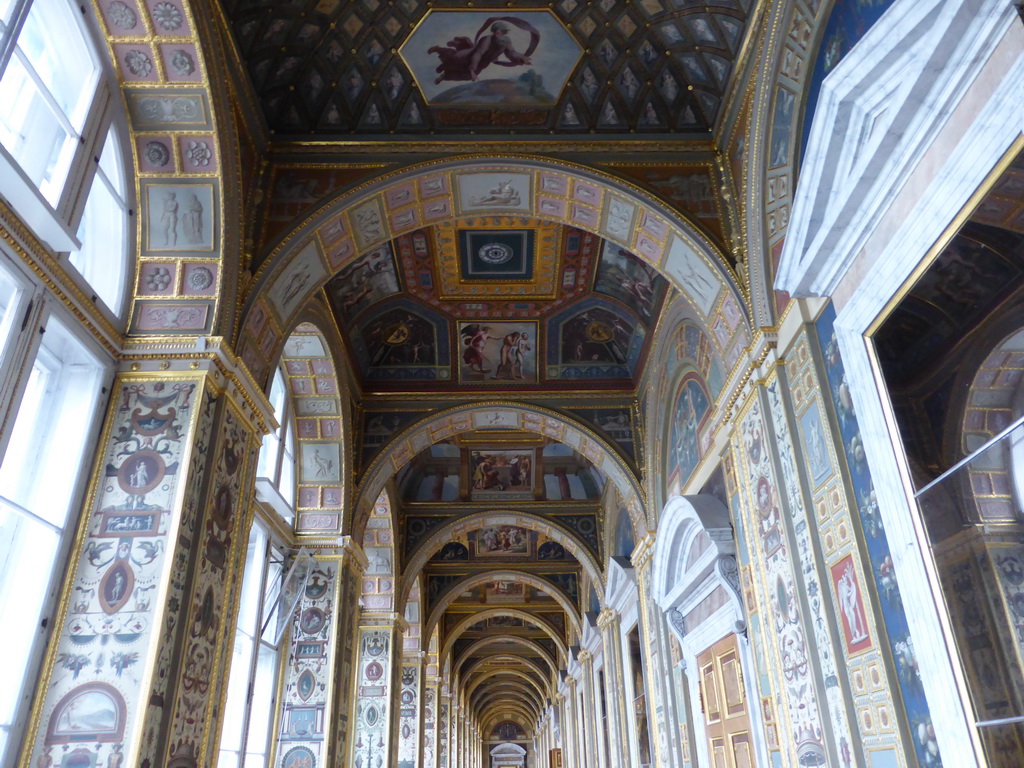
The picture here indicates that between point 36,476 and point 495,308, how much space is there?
25.3 ft

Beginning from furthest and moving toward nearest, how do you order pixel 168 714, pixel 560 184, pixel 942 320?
1. pixel 560 184
2. pixel 168 714
3. pixel 942 320

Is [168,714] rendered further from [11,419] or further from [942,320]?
[942,320]

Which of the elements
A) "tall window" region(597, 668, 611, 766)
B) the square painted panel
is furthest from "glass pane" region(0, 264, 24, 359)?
"tall window" region(597, 668, 611, 766)

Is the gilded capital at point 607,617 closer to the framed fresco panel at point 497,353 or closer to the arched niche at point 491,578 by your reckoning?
the arched niche at point 491,578

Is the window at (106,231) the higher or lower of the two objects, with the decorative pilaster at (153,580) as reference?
higher

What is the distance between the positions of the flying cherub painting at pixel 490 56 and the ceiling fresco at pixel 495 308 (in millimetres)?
2135

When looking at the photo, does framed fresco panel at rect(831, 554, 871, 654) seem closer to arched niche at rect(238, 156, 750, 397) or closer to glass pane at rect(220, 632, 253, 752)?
arched niche at rect(238, 156, 750, 397)

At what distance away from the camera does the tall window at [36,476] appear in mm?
A: 5223

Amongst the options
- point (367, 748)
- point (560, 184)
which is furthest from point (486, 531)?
point (560, 184)

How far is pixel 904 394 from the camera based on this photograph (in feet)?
14.7

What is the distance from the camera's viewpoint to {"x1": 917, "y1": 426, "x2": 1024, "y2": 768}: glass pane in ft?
11.2

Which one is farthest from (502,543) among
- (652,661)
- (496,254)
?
(496,254)

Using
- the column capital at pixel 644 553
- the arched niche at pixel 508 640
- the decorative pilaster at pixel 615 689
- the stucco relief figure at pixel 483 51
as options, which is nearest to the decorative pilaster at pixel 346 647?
the column capital at pixel 644 553

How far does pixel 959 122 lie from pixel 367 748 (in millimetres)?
14863
